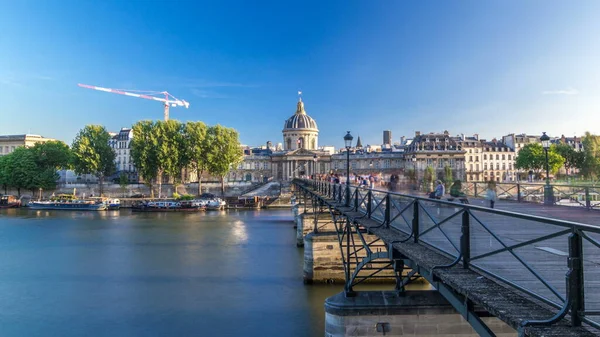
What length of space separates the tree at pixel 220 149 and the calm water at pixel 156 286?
33.5 metres

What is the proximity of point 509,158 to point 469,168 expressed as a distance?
7.65m

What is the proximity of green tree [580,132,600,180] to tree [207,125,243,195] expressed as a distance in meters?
46.3

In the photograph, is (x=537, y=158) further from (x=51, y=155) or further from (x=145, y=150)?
(x=51, y=155)

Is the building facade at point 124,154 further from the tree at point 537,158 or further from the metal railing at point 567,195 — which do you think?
the metal railing at point 567,195

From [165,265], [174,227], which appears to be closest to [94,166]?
[174,227]

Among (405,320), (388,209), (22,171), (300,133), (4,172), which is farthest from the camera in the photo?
(300,133)

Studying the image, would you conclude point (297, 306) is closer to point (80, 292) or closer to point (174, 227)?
point (80, 292)

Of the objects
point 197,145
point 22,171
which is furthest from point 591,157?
point 22,171

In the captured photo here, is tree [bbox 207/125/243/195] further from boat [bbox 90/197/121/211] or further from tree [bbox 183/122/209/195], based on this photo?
boat [bbox 90/197/121/211]

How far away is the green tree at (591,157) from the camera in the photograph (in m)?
55.7

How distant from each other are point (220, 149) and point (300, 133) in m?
38.8

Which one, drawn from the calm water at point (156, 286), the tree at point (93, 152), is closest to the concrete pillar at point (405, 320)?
the calm water at point (156, 286)

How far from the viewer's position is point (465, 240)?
530cm

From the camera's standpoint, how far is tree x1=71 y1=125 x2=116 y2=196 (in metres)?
69.2
